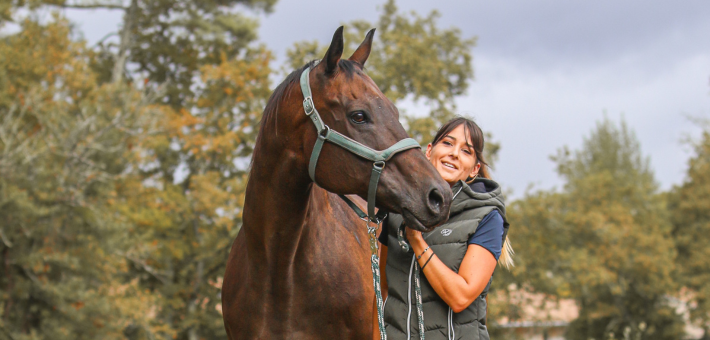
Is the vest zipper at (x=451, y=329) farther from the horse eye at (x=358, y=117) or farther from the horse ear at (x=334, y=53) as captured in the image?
the horse ear at (x=334, y=53)

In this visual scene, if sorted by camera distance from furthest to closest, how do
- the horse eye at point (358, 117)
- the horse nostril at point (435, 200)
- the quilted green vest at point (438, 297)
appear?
the horse eye at point (358, 117) → the quilted green vest at point (438, 297) → the horse nostril at point (435, 200)

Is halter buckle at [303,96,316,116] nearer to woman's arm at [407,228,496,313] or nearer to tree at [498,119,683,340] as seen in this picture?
woman's arm at [407,228,496,313]

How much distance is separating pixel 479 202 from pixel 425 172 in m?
0.28

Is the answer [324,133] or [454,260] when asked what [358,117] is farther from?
[454,260]

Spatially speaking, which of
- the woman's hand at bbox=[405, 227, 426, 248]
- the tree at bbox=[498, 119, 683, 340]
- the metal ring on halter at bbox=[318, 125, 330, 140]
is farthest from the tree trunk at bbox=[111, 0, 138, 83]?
the woman's hand at bbox=[405, 227, 426, 248]

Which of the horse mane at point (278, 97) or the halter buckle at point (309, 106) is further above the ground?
the horse mane at point (278, 97)

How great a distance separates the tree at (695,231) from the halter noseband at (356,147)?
86.4 ft

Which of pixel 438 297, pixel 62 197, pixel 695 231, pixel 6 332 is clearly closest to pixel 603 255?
pixel 695 231

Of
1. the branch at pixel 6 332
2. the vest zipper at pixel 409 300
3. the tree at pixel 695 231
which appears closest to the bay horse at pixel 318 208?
the vest zipper at pixel 409 300

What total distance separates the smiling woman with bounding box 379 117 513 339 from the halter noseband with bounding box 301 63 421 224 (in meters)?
0.20

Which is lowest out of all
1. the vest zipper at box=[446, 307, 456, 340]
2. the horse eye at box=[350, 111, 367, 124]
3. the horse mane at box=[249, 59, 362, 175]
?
the vest zipper at box=[446, 307, 456, 340]

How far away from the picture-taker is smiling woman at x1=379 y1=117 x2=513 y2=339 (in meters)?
2.44

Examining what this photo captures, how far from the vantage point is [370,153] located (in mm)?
2584

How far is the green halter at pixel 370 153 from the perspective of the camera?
256cm
